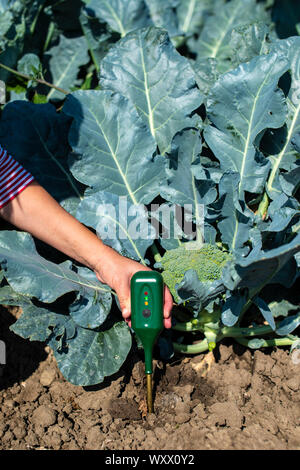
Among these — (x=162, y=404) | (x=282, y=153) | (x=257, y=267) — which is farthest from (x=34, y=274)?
(x=282, y=153)

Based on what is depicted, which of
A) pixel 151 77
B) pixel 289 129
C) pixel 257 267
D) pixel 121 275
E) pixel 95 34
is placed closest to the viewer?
pixel 257 267

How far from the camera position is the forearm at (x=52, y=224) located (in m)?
2.00

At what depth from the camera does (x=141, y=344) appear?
211 cm

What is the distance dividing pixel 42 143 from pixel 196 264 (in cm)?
92

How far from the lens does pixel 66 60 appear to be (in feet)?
10.3

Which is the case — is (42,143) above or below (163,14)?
below

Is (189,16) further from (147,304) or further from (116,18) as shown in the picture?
(147,304)

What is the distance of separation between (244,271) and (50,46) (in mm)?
2135

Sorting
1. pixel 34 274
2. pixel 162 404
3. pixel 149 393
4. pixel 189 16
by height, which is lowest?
pixel 162 404

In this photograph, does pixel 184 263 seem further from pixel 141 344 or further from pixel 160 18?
pixel 160 18

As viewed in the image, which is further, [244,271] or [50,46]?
[50,46]

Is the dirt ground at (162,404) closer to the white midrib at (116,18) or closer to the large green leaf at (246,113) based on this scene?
the large green leaf at (246,113)
